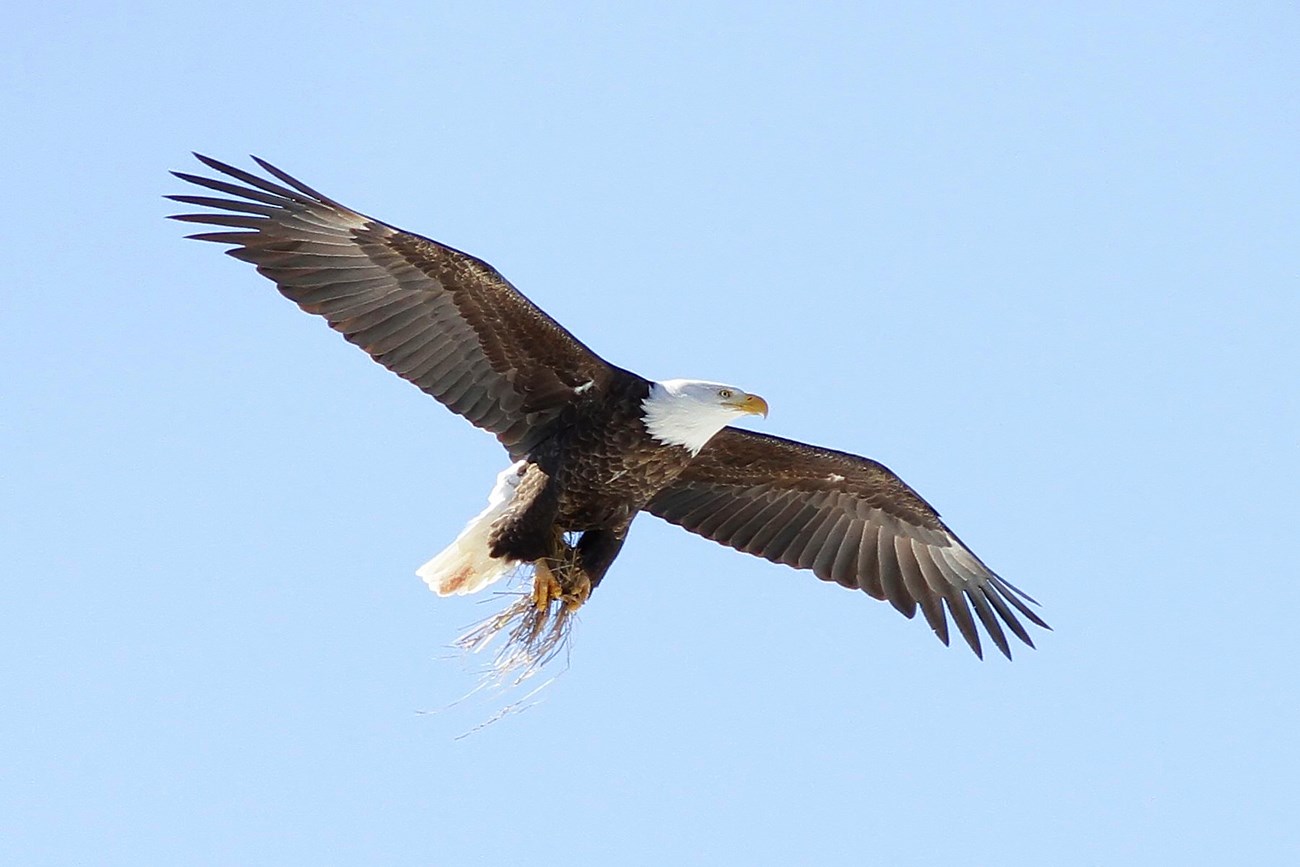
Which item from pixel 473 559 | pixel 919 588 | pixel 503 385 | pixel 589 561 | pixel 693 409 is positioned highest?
pixel 919 588

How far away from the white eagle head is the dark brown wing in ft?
2.87

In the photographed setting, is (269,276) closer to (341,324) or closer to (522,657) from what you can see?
(341,324)

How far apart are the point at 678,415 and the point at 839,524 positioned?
6.98ft

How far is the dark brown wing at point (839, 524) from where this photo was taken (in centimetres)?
1222

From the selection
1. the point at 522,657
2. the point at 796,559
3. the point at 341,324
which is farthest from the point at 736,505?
the point at 341,324

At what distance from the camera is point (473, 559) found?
1136cm

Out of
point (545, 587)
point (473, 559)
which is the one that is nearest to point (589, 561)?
point (545, 587)

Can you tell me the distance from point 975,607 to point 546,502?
11.2ft

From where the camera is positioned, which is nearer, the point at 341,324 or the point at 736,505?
the point at 341,324

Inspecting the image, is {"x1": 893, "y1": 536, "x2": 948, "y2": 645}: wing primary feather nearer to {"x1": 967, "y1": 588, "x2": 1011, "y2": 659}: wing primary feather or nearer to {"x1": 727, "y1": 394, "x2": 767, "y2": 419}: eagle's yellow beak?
{"x1": 967, "y1": 588, "x2": 1011, "y2": 659}: wing primary feather

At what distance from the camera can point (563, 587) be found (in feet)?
35.4

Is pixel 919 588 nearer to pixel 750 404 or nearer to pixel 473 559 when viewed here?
pixel 750 404

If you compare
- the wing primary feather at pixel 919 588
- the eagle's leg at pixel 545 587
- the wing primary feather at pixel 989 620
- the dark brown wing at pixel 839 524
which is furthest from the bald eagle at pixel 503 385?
the wing primary feather at pixel 989 620

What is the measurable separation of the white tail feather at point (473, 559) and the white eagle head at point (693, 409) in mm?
883
